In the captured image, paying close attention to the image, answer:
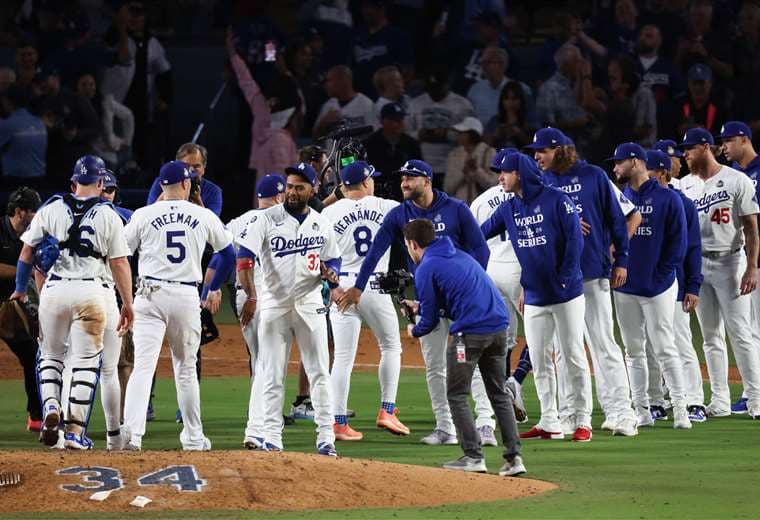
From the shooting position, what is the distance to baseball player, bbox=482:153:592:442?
969 centimetres

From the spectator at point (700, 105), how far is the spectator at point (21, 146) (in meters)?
9.18

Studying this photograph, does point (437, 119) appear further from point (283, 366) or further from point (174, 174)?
point (283, 366)

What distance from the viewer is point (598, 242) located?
1016cm

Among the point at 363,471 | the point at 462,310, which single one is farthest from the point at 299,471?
the point at 462,310

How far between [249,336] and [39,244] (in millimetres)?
2017

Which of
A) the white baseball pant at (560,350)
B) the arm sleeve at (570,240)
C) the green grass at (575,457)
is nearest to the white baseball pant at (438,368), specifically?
the green grass at (575,457)

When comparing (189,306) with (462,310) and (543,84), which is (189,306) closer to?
(462,310)

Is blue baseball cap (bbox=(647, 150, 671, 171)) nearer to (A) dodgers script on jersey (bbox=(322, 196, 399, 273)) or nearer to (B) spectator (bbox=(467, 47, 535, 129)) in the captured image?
(A) dodgers script on jersey (bbox=(322, 196, 399, 273))

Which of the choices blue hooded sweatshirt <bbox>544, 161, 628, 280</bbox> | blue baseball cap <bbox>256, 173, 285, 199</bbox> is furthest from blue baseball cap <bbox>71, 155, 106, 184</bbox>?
blue hooded sweatshirt <bbox>544, 161, 628, 280</bbox>

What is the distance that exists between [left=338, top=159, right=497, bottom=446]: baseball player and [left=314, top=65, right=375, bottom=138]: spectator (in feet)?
36.1

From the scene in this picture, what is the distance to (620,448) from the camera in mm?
9641

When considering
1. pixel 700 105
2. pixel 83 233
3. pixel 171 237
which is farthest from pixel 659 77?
pixel 83 233

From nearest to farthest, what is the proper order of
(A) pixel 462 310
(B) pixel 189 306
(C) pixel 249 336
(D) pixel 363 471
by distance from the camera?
(D) pixel 363 471 → (A) pixel 462 310 → (B) pixel 189 306 → (C) pixel 249 336

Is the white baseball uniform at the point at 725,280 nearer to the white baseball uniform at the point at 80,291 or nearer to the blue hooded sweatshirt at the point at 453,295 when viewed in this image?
the blue hooded sweatshirt at the point at 453,295
